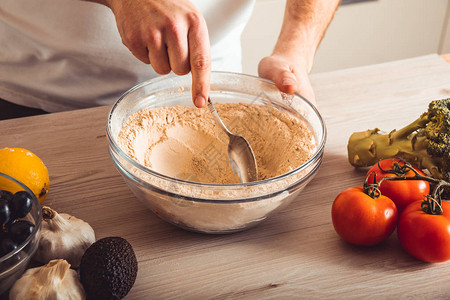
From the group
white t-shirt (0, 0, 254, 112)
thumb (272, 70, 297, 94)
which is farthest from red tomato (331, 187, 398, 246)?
white t-shirt (0, 0, 254, 112)

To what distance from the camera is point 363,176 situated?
3.69 ft

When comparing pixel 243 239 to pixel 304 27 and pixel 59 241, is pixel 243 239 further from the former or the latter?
pixel 304 27

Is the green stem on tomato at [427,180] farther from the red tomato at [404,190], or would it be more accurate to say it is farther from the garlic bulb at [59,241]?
the garlic bulb at [59,241]

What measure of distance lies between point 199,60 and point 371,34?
2.58 metres

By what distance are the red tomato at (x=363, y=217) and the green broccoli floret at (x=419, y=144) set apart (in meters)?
0.18

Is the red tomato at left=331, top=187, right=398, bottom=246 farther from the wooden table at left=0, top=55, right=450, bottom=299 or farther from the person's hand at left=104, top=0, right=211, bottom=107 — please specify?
the person's hand at left=104, top=0, right=211, bottom=107

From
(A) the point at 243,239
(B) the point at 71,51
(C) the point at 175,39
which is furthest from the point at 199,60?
(B) the point at 71,51

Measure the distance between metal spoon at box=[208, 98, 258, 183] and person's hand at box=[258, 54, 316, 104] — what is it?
7.7 inches

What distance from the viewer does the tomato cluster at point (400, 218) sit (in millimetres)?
857

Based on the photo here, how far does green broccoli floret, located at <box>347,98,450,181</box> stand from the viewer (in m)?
0.99

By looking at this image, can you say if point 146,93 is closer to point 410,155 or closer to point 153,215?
point 153,215

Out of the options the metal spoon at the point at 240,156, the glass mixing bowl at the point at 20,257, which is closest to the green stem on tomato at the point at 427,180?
the metal spoon at the point at 240,156

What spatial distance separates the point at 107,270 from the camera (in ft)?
2.54

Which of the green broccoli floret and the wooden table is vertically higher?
the green broccoli floret
